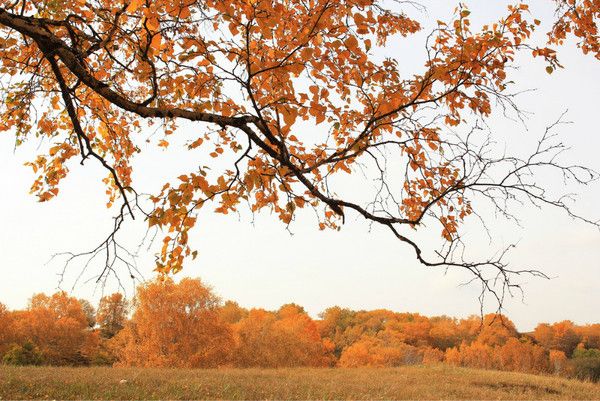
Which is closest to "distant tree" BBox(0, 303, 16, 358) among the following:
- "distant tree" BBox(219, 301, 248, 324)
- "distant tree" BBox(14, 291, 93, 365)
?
"distant tree" BBox(14, 291, 93, 365)

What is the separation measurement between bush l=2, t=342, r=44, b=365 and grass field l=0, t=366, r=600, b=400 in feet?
38.2

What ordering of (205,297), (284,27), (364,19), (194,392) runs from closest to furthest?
(364,19)
(284,27)
(194,392)
(205,297)

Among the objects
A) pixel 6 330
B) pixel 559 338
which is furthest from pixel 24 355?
pixel 559 338

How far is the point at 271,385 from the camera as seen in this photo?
15562 mm

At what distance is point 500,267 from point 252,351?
30.3 meters

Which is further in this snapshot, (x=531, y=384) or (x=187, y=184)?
(x=531, y=384)

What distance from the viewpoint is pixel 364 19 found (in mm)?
3801

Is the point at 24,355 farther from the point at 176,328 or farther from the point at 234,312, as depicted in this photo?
the point at 234,312

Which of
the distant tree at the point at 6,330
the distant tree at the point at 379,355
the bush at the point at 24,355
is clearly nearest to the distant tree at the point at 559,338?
the distant tree at the point at 379,355

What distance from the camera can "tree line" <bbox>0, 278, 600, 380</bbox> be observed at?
88.8ft

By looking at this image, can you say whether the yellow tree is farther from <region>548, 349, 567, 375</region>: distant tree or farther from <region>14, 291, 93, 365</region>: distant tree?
<region>548, 349, 567, 375</region>: distant tree

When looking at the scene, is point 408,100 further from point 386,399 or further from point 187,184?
point 386,399

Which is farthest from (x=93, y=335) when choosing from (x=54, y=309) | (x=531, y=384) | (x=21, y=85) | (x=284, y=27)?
(x=284, y=27)

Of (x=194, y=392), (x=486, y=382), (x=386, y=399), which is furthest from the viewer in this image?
(x=486, y=382)
